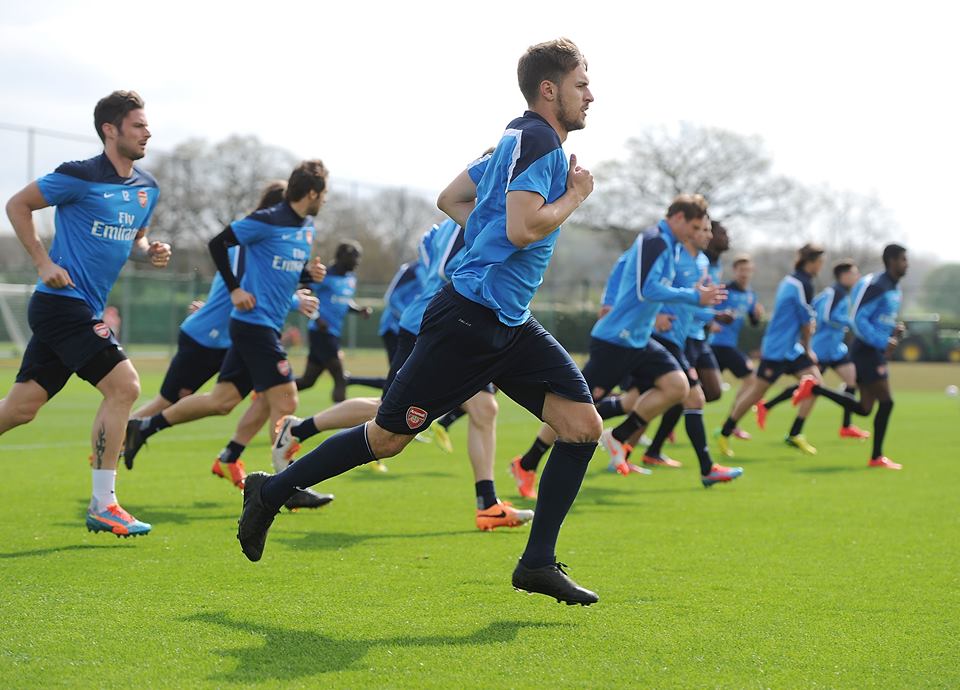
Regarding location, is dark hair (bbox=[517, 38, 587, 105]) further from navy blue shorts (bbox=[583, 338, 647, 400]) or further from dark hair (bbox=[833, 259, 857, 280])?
dark hair (bbox=[833, 259, 857, 280])

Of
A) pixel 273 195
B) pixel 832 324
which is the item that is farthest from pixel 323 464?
pixel 832 324

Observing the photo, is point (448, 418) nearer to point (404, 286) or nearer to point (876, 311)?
point (404, 286)

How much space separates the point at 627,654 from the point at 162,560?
2.55 m

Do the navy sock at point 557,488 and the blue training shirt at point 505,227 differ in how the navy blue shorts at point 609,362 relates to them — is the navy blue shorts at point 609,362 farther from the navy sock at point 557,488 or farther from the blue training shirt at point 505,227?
the blue training shirt at point 505,227

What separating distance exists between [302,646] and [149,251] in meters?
3.42

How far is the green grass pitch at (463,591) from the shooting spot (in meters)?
3.80

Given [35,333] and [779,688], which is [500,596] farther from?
[35,333]

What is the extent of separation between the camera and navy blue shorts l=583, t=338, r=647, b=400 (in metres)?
9.10

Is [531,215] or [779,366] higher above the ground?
[531,215]

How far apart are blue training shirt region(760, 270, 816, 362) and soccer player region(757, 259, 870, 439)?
4.45ft

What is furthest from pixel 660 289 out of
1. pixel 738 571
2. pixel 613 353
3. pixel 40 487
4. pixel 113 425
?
pixel 40 487

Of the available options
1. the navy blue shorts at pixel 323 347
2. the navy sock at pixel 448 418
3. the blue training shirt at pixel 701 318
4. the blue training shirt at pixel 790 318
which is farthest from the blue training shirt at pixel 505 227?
the navy blue shorts at pixel 323 347

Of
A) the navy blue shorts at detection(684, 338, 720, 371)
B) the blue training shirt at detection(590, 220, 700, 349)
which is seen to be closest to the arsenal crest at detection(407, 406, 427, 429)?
the blue training shirt at detection(590, 220, 700, 349)

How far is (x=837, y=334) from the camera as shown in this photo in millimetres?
15297
